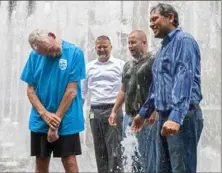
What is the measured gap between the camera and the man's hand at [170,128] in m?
3.01

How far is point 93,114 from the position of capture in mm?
5512

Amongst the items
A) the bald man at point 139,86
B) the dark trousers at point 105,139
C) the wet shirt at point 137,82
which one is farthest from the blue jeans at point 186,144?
the dark trousers at point 105,139

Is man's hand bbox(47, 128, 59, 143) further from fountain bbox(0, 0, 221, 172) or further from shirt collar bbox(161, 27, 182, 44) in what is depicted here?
fountain bbox(0, 0, 221, 172)

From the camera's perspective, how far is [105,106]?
5.52 metres

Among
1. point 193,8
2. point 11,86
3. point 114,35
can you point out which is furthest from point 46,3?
point 193,8

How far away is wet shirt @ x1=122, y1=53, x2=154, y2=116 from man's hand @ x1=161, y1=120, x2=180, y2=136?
181 centimetres

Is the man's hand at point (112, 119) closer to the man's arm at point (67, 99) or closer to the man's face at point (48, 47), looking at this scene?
the man's arm at point (67, 99)

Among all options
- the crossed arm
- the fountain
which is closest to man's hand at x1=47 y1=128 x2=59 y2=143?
the crossed arm

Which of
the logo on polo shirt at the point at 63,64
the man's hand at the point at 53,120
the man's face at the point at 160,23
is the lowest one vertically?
the man's hand at the point at 53,120

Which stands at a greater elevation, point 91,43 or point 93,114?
point 91,43

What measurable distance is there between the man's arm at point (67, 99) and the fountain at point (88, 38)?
470cm

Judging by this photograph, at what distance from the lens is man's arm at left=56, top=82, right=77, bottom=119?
3758 millimetres

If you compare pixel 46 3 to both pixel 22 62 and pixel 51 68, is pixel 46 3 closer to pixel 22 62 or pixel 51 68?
pixel 22 62

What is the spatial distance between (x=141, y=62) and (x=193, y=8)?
7747 millimetres
